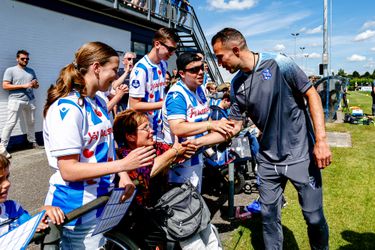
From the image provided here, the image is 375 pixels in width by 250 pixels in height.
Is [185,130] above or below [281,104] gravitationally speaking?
below

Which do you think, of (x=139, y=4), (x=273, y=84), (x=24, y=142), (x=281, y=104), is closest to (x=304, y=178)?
(x=281, y=104)

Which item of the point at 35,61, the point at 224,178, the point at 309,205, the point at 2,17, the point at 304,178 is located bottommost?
the point at 224,178

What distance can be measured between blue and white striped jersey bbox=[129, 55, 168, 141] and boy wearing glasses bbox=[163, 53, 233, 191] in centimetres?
50

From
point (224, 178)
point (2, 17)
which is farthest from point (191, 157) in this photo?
point (2, 17)

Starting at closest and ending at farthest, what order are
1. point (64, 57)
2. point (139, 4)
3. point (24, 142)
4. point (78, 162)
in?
point (78, 162), point (24, 142), point (64, 57), point (139, 4)

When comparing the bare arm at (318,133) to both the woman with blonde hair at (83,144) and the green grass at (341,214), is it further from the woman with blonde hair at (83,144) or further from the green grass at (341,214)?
the green grass at (341,214)

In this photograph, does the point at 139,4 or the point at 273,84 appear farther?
the point at 139,4

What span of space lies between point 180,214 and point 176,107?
38.2 inches

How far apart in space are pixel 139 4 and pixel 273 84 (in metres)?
12.0

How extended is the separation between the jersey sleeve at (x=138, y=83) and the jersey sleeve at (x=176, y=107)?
0.82 m

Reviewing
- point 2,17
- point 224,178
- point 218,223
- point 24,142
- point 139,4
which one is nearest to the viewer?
point 218,223

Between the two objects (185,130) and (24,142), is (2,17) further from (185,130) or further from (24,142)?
(185,130)

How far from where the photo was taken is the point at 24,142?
9055mm

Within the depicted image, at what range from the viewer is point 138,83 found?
371 centimetres
